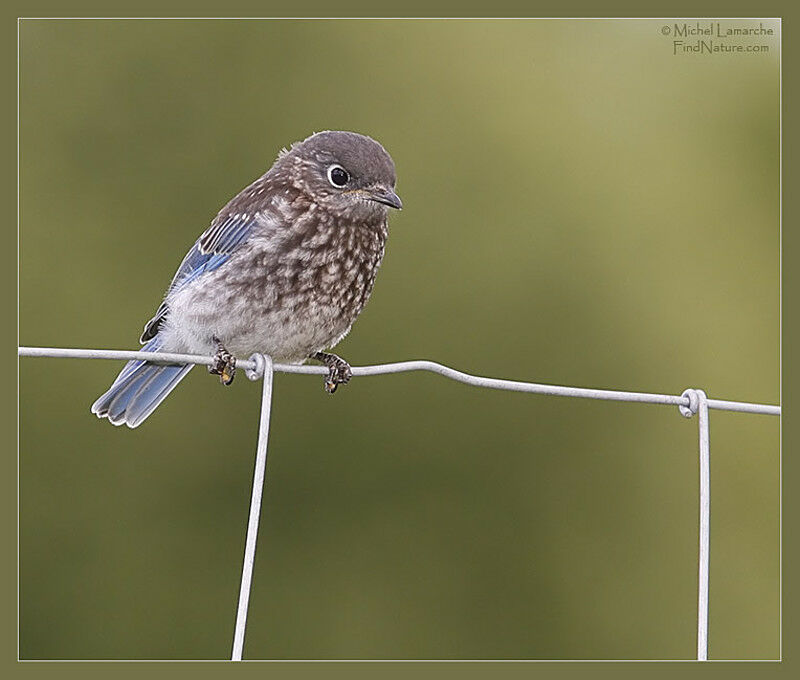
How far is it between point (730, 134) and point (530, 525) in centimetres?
238

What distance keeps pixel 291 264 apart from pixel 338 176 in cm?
35

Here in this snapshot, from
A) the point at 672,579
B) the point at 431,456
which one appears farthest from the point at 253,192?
the point at 672,579

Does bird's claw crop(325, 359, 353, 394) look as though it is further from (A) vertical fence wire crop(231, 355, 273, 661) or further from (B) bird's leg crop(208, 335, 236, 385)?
(A) vertical fence wire crop(231, 355, 273, 661)

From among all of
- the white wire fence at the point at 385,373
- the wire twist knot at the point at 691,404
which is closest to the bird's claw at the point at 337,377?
the white wire fence at the point at 385,373

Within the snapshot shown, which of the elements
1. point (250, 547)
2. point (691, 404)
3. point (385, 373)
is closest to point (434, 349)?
point (691, 404)

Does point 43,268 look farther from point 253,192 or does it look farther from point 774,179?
point 774,179

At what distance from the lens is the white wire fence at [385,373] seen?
112 inches

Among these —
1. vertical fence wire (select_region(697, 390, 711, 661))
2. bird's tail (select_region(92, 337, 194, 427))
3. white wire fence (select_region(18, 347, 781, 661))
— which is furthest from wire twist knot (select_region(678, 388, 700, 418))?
bird's tail (select_region(92, 337, 194, 427))

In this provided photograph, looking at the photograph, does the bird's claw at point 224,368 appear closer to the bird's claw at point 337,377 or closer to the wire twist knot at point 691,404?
the bird's claw at point 337,377

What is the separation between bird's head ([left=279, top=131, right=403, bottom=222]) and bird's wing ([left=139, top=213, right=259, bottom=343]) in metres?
0.23

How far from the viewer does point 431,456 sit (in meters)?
6.46

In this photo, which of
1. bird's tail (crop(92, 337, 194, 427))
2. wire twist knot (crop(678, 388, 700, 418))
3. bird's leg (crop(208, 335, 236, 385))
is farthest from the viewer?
bird's tail (crop(92, 337, 194, 427))

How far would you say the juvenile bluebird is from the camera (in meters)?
4.05

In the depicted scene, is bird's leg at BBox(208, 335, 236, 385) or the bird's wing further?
the bird's wing
